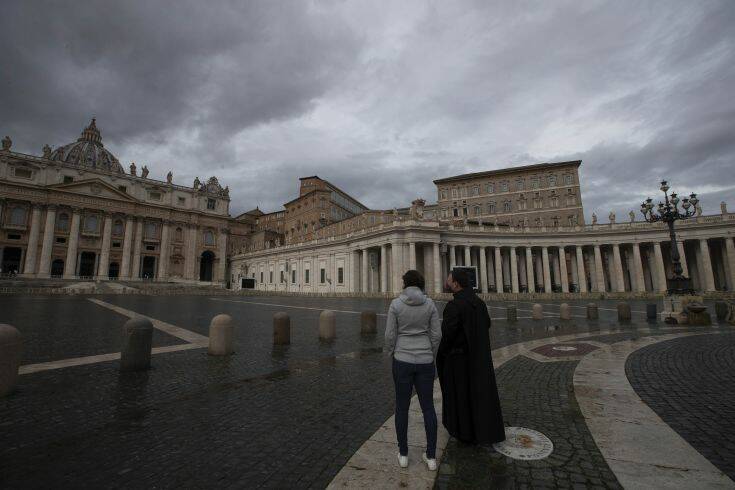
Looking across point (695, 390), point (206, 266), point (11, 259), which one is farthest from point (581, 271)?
point (11, 259)

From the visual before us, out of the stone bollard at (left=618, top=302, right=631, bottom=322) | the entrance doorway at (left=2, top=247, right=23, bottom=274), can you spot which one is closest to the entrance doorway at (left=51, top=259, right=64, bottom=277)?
the entrance doorway at (left=2, top=247, right=23, bottom=274)

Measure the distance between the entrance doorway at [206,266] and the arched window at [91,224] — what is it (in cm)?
1896

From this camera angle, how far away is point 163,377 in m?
6.18

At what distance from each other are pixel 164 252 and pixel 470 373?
7098 cm

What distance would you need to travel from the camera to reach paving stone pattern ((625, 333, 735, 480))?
143 inches

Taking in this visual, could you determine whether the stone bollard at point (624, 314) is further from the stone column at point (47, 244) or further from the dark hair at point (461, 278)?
the stone column at point (47, 244)

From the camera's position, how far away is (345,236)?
1865 inches

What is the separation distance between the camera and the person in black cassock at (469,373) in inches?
137

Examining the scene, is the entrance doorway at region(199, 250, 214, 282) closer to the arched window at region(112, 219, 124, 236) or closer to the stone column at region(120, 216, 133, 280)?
the stone column at region(120, 216, 133, 280)

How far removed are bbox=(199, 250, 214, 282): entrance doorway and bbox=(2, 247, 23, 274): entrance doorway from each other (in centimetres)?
2670

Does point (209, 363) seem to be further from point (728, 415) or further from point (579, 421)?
point (728, 415)

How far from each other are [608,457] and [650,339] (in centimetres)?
930

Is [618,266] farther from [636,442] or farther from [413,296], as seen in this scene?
[413,296]

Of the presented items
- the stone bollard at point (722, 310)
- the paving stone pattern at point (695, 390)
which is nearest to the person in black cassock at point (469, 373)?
the paving stone pattern at point (695, 390)
